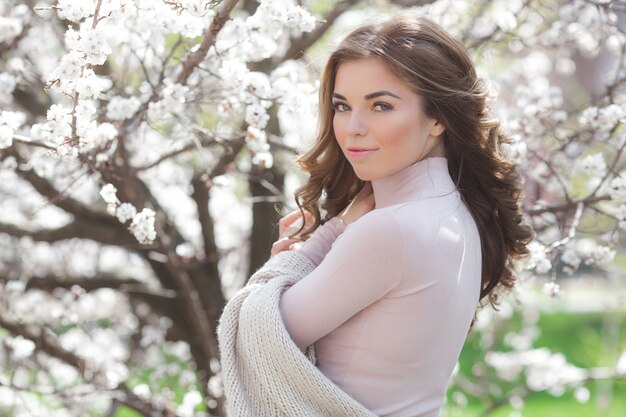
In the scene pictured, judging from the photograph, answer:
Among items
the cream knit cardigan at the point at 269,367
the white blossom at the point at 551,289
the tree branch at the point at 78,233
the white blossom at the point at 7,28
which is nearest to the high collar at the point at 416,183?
the cream knit cardigan at the point at 269,367

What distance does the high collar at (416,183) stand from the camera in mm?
1729

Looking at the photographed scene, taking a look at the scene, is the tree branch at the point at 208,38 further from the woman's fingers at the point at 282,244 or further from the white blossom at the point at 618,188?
the white blossom at the point at 618,188

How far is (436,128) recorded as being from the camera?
1793 mm

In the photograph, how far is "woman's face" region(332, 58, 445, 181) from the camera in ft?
5.68

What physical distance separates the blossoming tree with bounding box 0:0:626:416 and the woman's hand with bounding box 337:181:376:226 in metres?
0.32

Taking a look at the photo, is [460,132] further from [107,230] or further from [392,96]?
[107,230]

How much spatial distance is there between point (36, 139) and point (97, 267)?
192 cm

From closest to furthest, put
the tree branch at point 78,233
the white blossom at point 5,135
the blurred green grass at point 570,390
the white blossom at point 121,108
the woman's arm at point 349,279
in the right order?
the woman's arm at point 349,279
the white blossom at point 5,135
the white blossom at point 121,108
the tree branch at point 78,233
the blurred green grass at point 570,390

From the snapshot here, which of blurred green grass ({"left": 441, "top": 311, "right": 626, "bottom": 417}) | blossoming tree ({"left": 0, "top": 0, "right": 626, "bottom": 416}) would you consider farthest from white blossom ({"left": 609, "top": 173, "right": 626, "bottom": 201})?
blurred green grass ({"left": 441, "top": 311, "right": 626, "bottom": 417})

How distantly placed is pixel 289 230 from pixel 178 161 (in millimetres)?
1694

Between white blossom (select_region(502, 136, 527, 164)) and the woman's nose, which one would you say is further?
white blossom (select_region(502, 136, 527, 164))

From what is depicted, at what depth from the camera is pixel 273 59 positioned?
11.5 ft

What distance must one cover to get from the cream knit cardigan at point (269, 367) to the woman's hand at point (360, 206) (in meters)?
0.21

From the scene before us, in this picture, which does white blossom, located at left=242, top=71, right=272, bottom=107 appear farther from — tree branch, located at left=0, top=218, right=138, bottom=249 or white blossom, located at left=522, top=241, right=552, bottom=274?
tree branch, located at left=0, top=218, right=138, bottom=249
